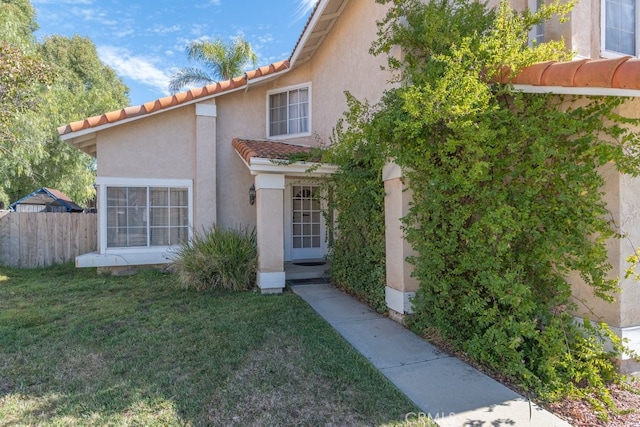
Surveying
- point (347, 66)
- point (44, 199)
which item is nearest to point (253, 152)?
point (347, 66)

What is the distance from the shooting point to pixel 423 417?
355 cm

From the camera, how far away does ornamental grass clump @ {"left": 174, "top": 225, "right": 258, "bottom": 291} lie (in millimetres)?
8633

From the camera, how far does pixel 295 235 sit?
12.4 meters

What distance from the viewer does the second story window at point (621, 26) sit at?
607 centimetres

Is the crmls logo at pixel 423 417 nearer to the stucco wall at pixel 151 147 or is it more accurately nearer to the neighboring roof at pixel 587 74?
the neighboring roof at pixel 587 74

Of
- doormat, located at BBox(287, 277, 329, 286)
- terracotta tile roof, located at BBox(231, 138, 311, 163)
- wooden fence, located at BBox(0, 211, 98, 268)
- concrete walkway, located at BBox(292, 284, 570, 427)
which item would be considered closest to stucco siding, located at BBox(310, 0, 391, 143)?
terracotta tile roof, located at BBox(231, 138, 311, 163)

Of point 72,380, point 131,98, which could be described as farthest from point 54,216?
point 131,98

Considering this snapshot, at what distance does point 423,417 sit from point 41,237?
14654mm

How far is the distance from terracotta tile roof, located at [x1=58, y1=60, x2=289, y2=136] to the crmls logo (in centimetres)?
1023

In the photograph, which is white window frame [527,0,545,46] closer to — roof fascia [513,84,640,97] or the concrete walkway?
roof fascia [513,84,640,97]

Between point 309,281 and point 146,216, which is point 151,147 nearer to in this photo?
point 146,216

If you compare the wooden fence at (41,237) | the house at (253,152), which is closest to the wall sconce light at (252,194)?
the house at (253,152)

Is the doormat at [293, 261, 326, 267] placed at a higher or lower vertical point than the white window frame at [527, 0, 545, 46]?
lower

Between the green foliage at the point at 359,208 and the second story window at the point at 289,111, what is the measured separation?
402cm
